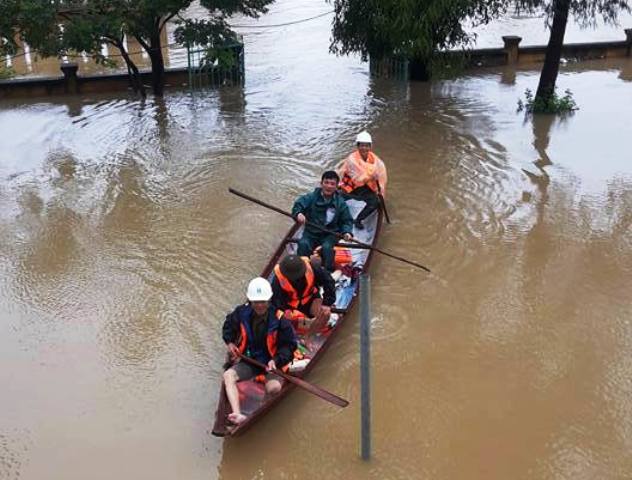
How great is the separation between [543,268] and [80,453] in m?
6.02

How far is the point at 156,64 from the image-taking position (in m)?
16.7

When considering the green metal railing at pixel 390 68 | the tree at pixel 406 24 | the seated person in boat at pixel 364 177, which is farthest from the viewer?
the green metal railing at pixel 390 68

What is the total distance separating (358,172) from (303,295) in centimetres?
342

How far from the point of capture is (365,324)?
5043 millimetres

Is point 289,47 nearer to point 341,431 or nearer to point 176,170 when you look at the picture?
point 176,170

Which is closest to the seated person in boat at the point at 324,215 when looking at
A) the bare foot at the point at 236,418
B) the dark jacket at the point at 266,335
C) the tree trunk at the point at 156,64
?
the dark jacket at the point at 266,335

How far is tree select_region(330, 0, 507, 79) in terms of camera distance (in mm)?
12398

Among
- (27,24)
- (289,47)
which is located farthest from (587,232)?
(289,47)

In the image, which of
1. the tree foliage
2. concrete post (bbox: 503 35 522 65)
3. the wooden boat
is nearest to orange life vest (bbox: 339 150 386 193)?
the wooden boat

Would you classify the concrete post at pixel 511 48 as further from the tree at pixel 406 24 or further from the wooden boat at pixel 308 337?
the wooden boat at pixel 308 337

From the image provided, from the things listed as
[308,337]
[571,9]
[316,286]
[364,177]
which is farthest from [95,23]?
[308,337]

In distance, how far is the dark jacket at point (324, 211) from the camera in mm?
8523

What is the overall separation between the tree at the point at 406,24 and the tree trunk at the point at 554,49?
3.99ft

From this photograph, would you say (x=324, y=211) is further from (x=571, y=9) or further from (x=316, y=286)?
(x=571, y=9)
